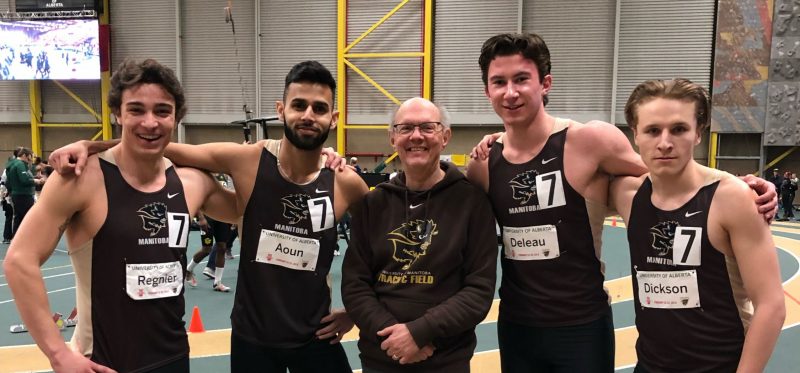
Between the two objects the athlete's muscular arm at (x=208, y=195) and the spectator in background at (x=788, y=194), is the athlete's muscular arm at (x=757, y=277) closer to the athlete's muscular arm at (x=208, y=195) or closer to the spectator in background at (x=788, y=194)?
the athlete's muscular arm at (x=208, y=195)

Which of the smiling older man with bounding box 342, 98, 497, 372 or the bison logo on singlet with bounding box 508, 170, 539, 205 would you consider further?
the bison logo on singlet with bounding box 508, 170, 539, 205

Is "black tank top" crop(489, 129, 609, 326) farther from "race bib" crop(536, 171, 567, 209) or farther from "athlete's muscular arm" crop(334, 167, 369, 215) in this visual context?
"athlete's muscular arm" crop(334, 167, 369, 215)

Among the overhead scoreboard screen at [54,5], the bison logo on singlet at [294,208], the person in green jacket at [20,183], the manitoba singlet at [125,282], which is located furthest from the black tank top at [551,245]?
the overhead scoreboard screen at [54,5]

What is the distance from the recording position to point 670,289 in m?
1.83

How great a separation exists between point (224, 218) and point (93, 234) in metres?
0.62

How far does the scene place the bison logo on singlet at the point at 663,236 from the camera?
183cm

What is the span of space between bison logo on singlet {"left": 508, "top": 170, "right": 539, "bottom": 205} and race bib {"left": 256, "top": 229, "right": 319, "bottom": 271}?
37.8 inches

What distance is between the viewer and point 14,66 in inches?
653

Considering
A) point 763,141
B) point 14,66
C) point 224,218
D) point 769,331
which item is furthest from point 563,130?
point 14,66

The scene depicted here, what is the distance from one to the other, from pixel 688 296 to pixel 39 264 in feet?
7.66

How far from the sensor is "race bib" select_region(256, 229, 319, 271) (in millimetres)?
2234

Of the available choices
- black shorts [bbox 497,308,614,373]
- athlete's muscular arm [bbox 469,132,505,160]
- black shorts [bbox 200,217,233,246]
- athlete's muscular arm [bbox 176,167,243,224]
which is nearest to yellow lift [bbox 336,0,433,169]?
black shorts [bbox 200,217,233,246]

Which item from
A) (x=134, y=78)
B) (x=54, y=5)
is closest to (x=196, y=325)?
(x=134, y=78)

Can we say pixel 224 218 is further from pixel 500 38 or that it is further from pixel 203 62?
pixel 203 62
